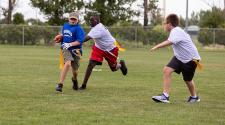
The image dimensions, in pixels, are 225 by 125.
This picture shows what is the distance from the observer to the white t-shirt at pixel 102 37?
1262 cm

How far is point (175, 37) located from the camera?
34.0 ft

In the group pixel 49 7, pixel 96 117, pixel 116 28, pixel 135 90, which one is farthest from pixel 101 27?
pixel 49 7

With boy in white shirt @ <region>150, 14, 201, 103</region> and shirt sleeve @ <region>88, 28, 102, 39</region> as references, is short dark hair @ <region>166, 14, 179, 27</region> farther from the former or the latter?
shirt sleeve @ <region>88, 28, 102, 39</region>

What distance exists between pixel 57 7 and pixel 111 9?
524 cm

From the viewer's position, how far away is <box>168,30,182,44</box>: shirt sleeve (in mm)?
10344

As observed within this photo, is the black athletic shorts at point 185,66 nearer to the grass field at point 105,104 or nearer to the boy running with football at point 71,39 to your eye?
the grass field at point 105,104

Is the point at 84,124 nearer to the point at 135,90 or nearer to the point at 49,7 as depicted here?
the point at 135,90

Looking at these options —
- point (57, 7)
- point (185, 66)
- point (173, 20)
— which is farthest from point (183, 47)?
point (57, 7)

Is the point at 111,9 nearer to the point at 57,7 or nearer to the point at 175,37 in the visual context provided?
the point at 57,7

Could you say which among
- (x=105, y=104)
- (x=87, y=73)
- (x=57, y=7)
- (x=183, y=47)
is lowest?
(x=105, y=104)

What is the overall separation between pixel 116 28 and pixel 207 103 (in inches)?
1562

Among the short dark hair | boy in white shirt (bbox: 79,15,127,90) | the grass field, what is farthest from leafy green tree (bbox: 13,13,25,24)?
the short dark hair

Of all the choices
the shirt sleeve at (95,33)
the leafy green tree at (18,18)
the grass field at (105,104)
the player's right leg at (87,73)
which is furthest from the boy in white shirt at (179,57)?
the leafy green tree at (18,18)

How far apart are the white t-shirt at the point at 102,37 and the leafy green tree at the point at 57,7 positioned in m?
42.2
